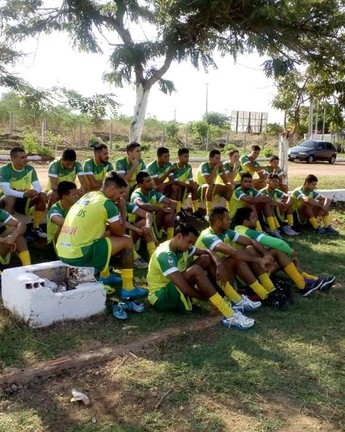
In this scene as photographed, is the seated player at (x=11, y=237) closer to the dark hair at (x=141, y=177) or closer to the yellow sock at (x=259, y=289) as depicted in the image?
the dark hair at (x=141, y=177)

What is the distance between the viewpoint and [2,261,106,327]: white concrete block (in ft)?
16.4

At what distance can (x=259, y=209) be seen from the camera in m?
9.29

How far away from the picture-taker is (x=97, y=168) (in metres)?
8.16

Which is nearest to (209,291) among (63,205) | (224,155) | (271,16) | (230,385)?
(230,385)

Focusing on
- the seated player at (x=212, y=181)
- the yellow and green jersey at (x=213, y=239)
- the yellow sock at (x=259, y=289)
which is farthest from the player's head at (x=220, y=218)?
the seated player at (x=212, y=181)

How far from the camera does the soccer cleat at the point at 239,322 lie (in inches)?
207

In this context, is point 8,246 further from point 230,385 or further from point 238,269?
→ point 230,385

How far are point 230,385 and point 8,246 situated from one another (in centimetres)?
321

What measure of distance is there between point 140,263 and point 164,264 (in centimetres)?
189

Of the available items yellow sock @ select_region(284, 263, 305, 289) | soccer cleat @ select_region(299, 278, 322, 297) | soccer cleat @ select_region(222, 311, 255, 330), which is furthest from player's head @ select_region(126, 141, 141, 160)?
soccer cleat @ select_region(222, 311, 255, 330)

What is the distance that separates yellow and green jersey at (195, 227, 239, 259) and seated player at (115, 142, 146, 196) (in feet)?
8.33

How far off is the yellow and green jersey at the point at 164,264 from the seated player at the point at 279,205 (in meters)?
4.24

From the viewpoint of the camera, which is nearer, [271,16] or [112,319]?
[112,319]

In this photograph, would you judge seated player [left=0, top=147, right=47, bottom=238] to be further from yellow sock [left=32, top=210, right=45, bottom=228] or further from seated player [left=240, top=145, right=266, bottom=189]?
seated player [left=240, top=145, right=266, bottom=189]
